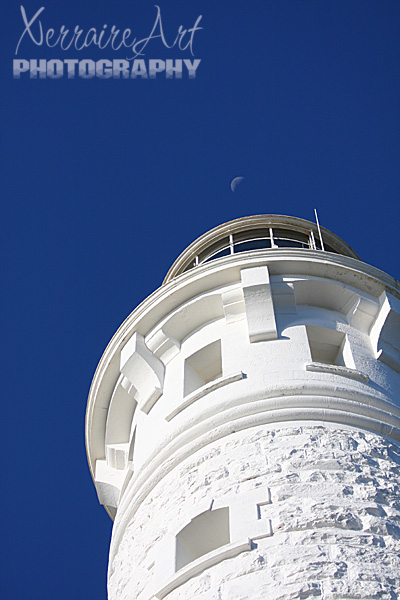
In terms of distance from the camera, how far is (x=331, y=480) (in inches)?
408

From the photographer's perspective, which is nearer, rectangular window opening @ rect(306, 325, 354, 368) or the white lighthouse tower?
the white lighthouse tower

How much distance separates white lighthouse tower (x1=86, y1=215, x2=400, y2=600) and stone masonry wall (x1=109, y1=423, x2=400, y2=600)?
2cm

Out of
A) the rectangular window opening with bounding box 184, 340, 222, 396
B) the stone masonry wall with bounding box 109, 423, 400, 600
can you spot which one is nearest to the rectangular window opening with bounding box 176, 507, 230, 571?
the stone masonry wall with bounding box 109, 423, 400, 600

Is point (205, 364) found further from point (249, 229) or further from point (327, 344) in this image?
point (249, 229)

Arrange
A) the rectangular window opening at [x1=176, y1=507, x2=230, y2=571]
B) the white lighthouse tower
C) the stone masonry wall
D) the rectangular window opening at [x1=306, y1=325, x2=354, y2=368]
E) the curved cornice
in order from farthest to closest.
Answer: the curved cornice < the rectangular window opening at [x1=306, y1=325, x2=354, y2=368] < the rectangular window opening at [x1=176, y1=507, x2=230, y2=571] < the white lighthouse tower < the stone masonry wall

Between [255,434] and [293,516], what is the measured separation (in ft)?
5.99

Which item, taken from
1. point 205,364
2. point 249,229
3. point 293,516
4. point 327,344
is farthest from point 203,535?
point 249,229

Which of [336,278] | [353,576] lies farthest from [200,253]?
[353,576]

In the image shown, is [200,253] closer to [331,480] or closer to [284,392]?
[284,392]

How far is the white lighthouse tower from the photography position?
31.0 ft

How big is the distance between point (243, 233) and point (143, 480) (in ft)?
25.6

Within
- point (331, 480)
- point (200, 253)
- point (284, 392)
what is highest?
point (200, 253)

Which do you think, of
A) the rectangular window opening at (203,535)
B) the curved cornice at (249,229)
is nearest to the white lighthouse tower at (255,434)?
the rectangular window opening at (203,535)

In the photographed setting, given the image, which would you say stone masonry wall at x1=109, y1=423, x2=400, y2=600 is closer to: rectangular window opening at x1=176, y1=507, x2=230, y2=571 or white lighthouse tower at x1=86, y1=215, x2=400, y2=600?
white lighthouse tower at x1=86, y1=215, x2=400, y2=600
